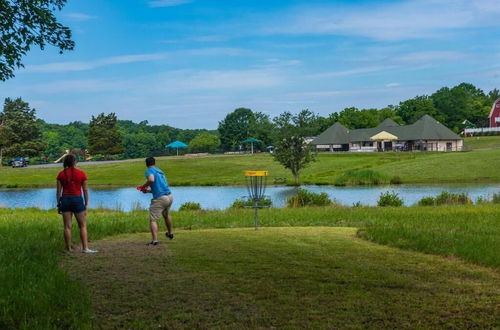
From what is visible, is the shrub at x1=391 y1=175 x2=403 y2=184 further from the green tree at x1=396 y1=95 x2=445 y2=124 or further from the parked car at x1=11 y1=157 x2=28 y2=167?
the green tree at x1=396 y1=95 x2=445 y2=124

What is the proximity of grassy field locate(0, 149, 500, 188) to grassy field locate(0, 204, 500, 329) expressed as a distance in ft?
125

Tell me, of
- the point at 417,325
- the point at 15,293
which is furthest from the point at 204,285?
the point at 417,325

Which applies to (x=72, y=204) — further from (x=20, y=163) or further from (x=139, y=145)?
(x=139, y=145)

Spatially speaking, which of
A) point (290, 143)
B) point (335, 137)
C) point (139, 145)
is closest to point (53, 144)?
point (139, 145)

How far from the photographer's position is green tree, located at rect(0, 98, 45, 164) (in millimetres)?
84625

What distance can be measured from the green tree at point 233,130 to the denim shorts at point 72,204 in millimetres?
109477

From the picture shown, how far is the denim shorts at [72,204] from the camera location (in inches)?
394

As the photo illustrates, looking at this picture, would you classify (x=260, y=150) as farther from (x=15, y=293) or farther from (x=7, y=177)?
(x=15, y=293)

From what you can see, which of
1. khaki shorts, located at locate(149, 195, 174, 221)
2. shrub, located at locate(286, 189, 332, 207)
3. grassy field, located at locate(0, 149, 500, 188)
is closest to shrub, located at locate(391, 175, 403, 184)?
grassy field, located at locate(0, 149, 500, 188)

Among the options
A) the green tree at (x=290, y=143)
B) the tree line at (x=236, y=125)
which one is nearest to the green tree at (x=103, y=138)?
the tree line at (x=236, y=125)

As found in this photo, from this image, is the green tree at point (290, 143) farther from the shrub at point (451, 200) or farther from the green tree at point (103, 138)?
the green tree at point (103, 138)

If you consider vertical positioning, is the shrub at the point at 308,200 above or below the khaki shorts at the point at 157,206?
below

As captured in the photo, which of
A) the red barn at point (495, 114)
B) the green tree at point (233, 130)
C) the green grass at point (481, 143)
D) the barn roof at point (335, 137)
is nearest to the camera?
the green grass at point (481, 143)

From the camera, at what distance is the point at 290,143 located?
49844mm
